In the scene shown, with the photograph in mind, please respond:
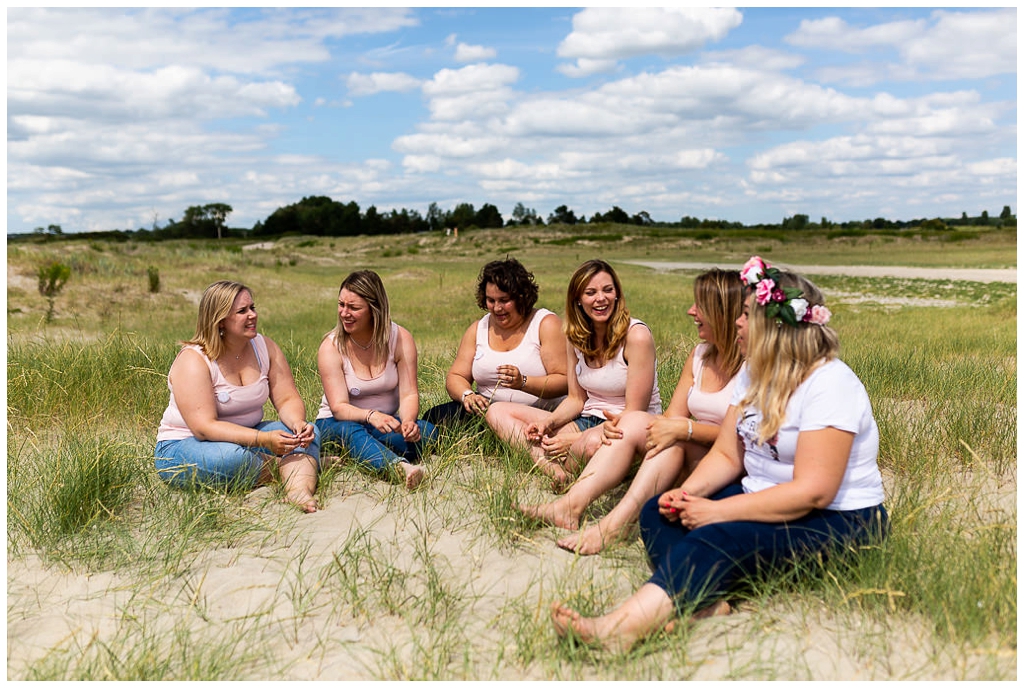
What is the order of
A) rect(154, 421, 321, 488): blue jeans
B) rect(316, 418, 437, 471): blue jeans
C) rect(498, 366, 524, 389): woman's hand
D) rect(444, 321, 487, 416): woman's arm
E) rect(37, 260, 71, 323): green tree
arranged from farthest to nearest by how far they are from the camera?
rect(37, 260, 71, 323): green tree < rect(444, 321, 487, 416): woman's arm < rect(498, 366, 524, 389): woman's hand < rect(316, 418, 437, 471): blue jeans < rect(154, 421, 321, 488): blue jeans

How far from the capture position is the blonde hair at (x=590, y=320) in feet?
14.7

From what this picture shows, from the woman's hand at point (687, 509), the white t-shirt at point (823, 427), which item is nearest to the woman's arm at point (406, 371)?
the woman's hand at point (687, 509)

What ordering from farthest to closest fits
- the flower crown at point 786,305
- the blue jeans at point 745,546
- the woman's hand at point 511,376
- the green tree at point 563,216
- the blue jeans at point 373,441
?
1. the green tree at point 563,216
2. the woman's hand at point 511,376
3. the blue jeans at point 373,441
4. the flower crown at point 786,305
5. the blue jeans at point 745,546

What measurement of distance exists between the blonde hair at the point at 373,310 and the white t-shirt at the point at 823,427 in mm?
2307

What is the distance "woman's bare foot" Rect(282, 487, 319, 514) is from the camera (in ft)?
13.9

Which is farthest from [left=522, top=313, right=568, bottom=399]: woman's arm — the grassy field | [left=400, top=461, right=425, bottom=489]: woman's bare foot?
[left=400, top=461, right=425, bottom=489]: woman's bare foot

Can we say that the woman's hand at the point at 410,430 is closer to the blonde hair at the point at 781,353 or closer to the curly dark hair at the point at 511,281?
the curly dark hair at the point at 511,281

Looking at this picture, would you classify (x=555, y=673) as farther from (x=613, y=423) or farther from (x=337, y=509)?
(x=337, y=509)

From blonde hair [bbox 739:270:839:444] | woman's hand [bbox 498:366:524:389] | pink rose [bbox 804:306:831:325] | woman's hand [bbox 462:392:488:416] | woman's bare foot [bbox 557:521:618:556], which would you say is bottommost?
woman's bare foot [bbox 557:521:618:556]

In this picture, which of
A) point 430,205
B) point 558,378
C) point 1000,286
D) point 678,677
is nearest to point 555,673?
point 678,677

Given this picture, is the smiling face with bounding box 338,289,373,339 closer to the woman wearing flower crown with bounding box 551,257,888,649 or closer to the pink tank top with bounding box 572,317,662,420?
the pink tank top with bounding box 572,317,662,420

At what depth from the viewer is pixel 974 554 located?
3.14 meters

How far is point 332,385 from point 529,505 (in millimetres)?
1598

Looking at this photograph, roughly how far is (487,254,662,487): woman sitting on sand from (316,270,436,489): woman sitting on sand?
549mm
